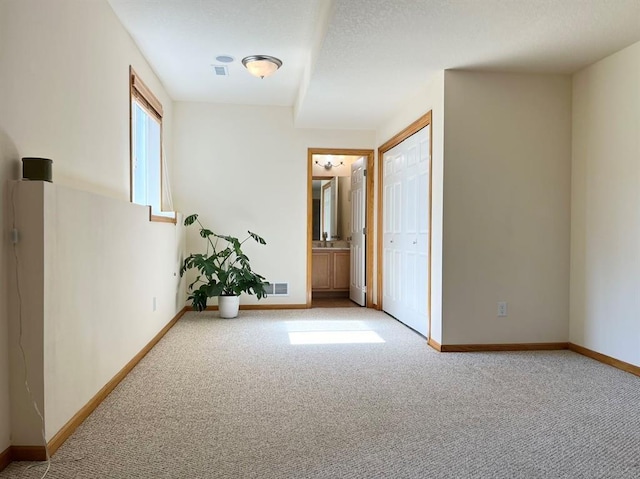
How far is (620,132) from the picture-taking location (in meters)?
3.38

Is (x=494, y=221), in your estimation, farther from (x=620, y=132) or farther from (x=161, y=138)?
(x=161, y=138)

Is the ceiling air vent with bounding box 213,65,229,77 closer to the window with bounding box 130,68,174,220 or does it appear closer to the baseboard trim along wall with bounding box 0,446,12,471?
the window with bounding box 130,68,174,220

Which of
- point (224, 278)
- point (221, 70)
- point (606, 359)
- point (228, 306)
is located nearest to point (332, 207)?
point (224, 278)

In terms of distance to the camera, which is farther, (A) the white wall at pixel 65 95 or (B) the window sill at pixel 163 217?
(B) the window sill at pixel 163 217

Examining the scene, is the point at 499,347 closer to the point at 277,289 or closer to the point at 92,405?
the point at 277,289

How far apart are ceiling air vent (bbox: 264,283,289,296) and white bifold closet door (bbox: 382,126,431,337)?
46.3 inches

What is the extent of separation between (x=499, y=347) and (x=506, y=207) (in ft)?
3.65

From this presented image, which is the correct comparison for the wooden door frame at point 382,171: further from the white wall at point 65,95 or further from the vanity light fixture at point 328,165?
the white wall at point 65,95

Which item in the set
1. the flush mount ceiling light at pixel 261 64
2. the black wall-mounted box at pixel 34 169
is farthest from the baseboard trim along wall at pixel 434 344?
the black wall-mounted box at pixel 34 169

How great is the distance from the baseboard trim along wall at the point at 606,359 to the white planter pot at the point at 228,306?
3201mm

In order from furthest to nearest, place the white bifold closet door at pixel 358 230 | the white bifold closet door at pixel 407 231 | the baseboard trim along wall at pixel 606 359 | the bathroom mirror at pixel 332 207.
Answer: the bathroom mirror at pixel 332 207 → the white bifold closet door at pixel 358 230 → the white bifold closet door at pixel 407 231 → the baseboard trim along wall at pixel 606 359

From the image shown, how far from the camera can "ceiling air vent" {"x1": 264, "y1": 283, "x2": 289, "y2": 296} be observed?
18.9ft

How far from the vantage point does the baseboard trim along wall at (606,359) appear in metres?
3.17

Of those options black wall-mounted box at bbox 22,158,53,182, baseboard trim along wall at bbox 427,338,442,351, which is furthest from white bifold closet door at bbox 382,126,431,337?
black wall-mounted box at bbox 22,158,53,182
